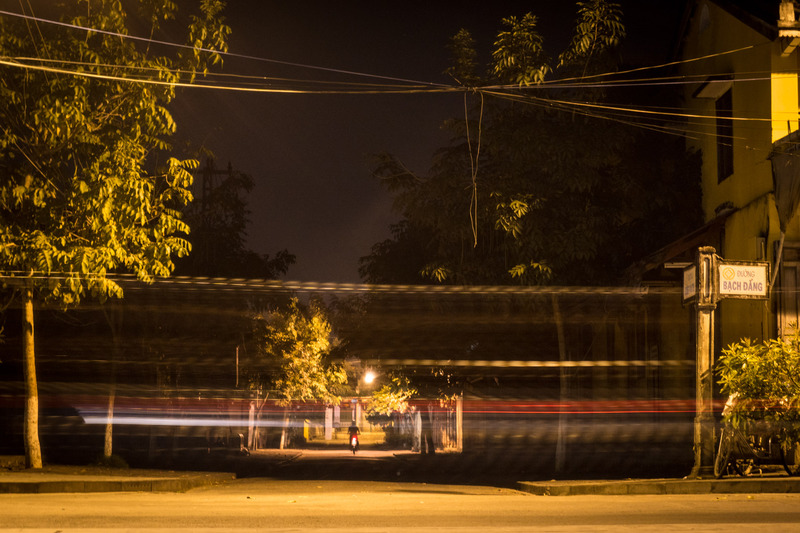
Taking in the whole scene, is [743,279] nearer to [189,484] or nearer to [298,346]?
[189,484]

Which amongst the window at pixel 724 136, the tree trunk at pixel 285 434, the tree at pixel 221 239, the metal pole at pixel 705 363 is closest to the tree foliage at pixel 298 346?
the tree trunk at pixel 285 434

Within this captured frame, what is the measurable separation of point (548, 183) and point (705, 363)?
8.79m

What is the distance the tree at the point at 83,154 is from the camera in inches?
682

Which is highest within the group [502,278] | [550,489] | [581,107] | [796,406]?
[581,107]

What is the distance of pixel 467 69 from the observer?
22234 mm

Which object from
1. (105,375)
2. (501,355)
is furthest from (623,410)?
(105,375)

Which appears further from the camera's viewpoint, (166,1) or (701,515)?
(166,1)

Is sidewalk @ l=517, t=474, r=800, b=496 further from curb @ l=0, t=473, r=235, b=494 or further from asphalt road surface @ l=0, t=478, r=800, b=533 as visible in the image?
curb @ l=0, t=473, r=235, b=494

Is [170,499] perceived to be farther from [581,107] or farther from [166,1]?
[581,107]

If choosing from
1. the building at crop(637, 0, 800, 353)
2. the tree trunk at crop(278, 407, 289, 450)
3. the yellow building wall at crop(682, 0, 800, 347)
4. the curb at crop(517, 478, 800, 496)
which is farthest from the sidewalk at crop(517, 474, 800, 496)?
the tree trunk at crop(278, 407, 289, 450)

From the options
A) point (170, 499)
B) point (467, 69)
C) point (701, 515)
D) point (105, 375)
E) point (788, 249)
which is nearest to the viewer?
point (701, 515)

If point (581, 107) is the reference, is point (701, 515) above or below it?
below

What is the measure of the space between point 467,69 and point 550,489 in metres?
11.2

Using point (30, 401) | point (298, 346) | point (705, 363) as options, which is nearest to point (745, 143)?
point (705, 363)
